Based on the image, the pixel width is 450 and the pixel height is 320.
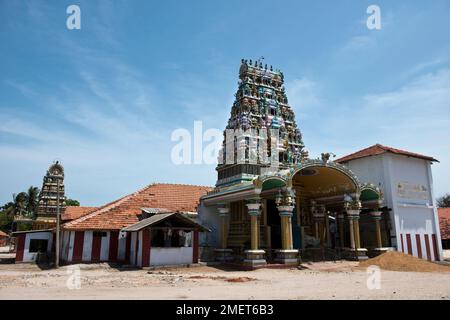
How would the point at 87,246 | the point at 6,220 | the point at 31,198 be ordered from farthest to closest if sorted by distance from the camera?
the point at 6,220 → the point at 31,198 → the point at 87,246

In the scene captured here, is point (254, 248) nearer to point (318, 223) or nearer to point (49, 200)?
point (318, 223)

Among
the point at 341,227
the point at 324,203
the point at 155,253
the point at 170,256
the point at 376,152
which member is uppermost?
the point at 376,152

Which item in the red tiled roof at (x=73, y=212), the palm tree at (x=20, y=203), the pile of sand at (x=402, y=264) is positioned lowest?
the pile of sand at (x=402, y=264)

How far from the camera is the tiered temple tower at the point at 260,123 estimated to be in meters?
21.6

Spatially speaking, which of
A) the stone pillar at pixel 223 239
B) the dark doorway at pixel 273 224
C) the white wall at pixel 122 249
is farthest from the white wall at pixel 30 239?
the dark doorway at pixel 273 224

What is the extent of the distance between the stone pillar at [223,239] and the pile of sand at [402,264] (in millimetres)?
7017

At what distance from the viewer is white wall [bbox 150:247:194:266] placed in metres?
16.5

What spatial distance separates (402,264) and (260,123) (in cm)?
1183

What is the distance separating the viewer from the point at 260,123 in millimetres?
23406

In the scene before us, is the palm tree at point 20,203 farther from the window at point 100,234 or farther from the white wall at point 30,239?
the window at point 100,234

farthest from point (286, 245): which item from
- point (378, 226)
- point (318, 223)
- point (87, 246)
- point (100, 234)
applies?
point (87, 246)

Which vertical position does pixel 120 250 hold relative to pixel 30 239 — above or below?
below

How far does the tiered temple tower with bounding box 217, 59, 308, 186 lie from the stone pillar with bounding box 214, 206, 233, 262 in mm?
1911

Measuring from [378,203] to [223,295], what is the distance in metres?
15.4
